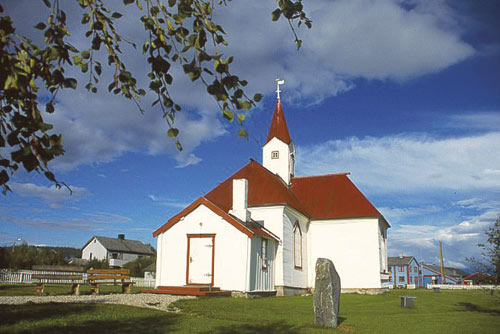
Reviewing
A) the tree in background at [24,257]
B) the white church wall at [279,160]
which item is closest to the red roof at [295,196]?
the white church wall at [279,160]

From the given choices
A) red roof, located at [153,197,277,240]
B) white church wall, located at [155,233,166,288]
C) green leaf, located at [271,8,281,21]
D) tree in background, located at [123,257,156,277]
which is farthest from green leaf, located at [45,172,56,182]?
tree in background, located at [123,257,156,277]

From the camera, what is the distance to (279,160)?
31531 millimetres

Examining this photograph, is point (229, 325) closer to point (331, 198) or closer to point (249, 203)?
point (249, 203)

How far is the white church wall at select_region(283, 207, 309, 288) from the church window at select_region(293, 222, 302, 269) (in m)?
0.30

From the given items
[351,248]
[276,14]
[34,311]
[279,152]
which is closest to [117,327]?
[34,311]

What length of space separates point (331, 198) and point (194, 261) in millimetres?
12815

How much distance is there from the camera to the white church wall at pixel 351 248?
26.9 meters

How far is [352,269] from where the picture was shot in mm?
27219

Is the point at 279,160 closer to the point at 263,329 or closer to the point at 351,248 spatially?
the point at 351,248

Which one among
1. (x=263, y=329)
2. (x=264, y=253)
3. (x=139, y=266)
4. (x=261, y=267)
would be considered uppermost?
(x=264, y=253)

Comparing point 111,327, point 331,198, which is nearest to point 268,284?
point 331,198

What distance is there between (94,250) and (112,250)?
298 cm

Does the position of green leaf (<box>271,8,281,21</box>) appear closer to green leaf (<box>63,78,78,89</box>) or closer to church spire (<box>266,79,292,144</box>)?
green leaf (<box>63,78,78,89</box>)

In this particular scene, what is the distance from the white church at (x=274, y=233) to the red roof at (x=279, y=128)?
0.25 feet
